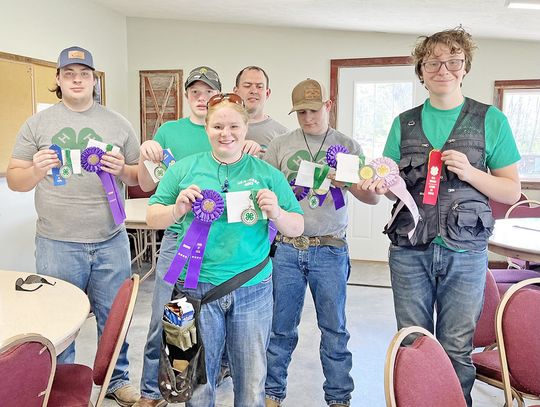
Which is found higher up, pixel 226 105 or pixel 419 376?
pixel 226 105

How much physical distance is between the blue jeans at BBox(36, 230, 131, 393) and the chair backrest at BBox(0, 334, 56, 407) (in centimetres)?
95

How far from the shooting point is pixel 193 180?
1610mm

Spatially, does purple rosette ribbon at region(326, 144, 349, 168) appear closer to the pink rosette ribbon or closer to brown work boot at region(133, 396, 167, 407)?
the pink rosette ribbon

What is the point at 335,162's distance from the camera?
1.98 meters

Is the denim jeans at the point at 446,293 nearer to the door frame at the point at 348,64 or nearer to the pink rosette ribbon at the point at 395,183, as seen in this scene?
the pink rosette ribbon at the point at 395,183

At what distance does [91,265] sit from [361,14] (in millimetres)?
3204

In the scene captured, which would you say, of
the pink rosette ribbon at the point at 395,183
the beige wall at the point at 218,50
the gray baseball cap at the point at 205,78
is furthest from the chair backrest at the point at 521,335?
the beige wall at the point at 218,50

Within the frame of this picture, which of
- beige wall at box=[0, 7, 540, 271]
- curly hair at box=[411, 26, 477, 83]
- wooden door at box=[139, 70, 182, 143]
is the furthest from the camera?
wooden door at box=[139, 70, 182, 143]

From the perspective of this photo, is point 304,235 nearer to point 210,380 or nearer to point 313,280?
point 313,280

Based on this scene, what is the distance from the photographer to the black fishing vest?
5.57 ft

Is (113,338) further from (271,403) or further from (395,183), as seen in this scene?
(395,183)

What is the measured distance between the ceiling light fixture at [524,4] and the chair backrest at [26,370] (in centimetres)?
336

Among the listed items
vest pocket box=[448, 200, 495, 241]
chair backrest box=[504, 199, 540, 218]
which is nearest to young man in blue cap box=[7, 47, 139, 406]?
vest pocket box=[448, 200, 495, 241]

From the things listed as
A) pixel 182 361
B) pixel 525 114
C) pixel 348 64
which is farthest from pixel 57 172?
pixel 525 114
